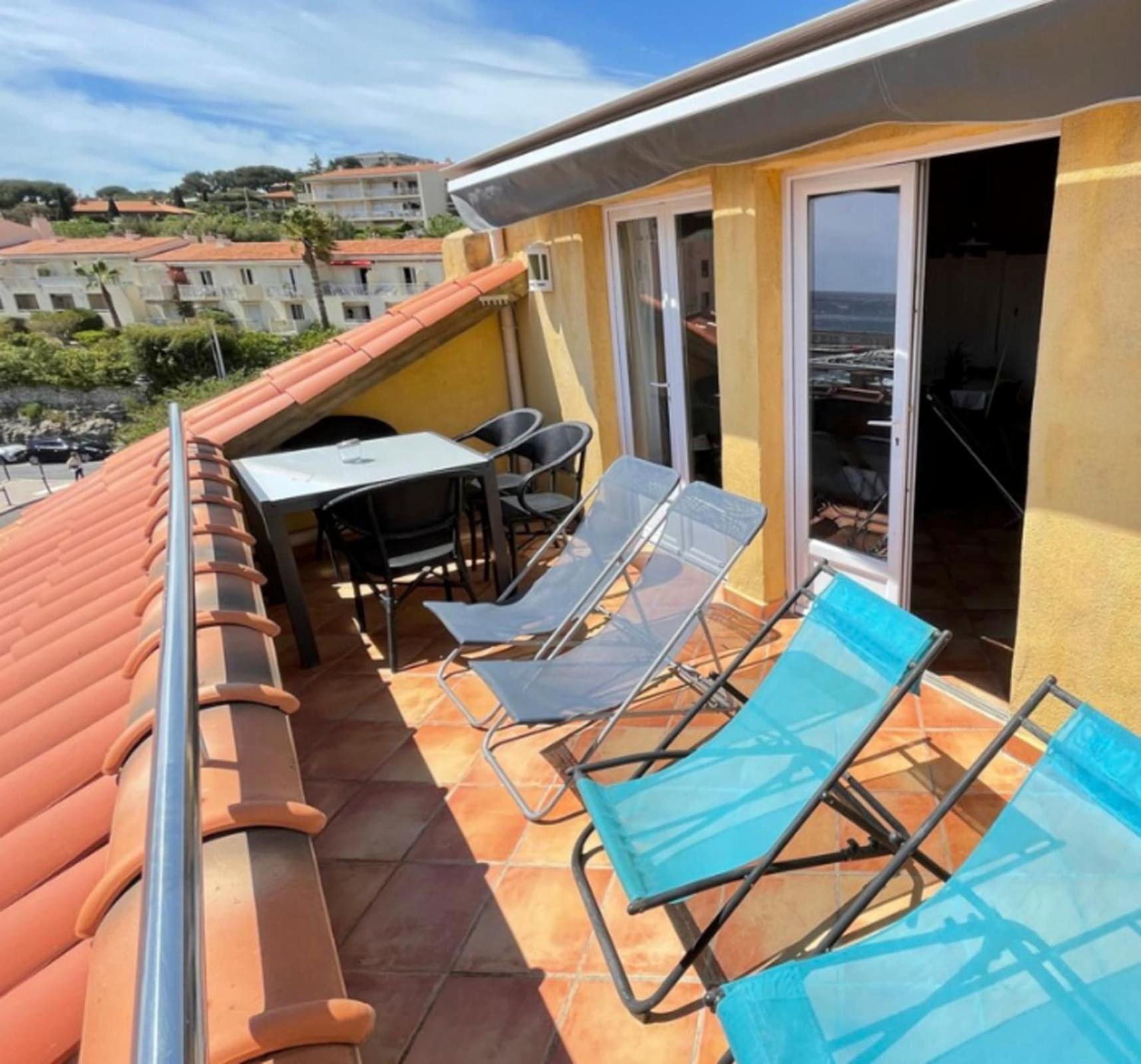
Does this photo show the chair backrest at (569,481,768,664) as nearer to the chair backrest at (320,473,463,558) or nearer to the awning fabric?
the chair backrest at (320,473,463,558)

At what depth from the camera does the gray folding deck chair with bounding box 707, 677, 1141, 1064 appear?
184 centimetres

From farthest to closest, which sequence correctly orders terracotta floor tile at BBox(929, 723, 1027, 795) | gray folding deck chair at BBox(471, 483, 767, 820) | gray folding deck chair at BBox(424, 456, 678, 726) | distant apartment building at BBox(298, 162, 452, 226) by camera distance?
distant apartment building at BBox(298, 162, 452, 226) < gray folding deck chair at BBox(424, 456, 678, 726) < gray folding deck chair at BBox(471, 483, 767, 820) < terracotta floor tile at BBox(929, 723, 1027, 795)

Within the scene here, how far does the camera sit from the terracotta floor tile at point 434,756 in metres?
3.86

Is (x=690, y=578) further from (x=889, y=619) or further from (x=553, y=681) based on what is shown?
(x=889, y=619)

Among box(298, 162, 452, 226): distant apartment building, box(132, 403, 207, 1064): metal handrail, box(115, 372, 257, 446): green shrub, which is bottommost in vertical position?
box(115, 372, 257, 446): green shrub

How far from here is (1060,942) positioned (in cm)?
196

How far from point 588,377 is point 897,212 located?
348 centimetres

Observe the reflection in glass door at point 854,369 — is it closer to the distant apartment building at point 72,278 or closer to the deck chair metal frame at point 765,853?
the deck chair metal frame at point 765,853

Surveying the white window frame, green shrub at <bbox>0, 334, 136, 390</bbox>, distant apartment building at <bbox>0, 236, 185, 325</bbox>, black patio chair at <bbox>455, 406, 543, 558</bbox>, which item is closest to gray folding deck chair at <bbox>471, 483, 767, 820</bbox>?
the white window frame

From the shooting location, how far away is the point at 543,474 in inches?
→ 265

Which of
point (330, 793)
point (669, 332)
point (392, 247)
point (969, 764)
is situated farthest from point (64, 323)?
point (969, 764)

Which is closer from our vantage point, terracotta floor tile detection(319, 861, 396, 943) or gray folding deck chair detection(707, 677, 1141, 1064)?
gray folding deck chair detection(707, 677, 1141, 1064)

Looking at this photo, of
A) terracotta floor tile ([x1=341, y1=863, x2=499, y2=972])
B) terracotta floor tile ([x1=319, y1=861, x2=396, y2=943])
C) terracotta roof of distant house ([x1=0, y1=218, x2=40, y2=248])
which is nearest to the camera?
terracotta floor tile ([x1=341, y1=863, x2=499, y2=972])

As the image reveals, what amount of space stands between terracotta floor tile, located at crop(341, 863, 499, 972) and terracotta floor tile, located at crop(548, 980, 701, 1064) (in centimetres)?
58
